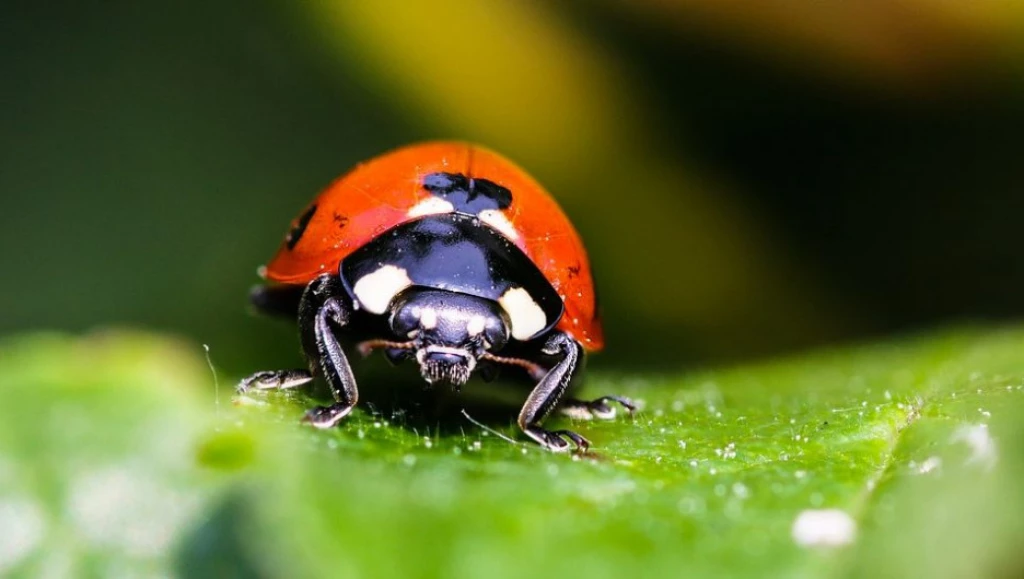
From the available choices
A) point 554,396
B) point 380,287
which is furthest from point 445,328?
point 554,396

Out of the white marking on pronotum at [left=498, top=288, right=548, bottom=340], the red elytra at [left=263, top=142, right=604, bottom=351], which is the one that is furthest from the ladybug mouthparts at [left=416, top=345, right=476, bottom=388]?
the red elytra at [left=263, top=142, right=604, bottom=351]

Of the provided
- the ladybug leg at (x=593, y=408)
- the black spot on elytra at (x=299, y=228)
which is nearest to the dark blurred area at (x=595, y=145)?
the black spot on elytra at (x=299, y=228)

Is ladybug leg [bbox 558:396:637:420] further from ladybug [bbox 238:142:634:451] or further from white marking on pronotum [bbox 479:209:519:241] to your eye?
white marking on pronotum [bbox 479:209:519:241]

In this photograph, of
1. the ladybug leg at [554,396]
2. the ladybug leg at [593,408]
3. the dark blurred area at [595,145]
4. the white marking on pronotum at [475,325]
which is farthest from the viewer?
the dark blurred area at [595,145]

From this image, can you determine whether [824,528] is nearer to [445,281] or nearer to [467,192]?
[445,281]

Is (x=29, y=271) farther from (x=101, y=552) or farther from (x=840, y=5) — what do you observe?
(x=840, y=5)

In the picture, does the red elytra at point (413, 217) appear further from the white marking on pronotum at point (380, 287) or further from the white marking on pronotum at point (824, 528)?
the white marking on pronotum at point (824, 528)
